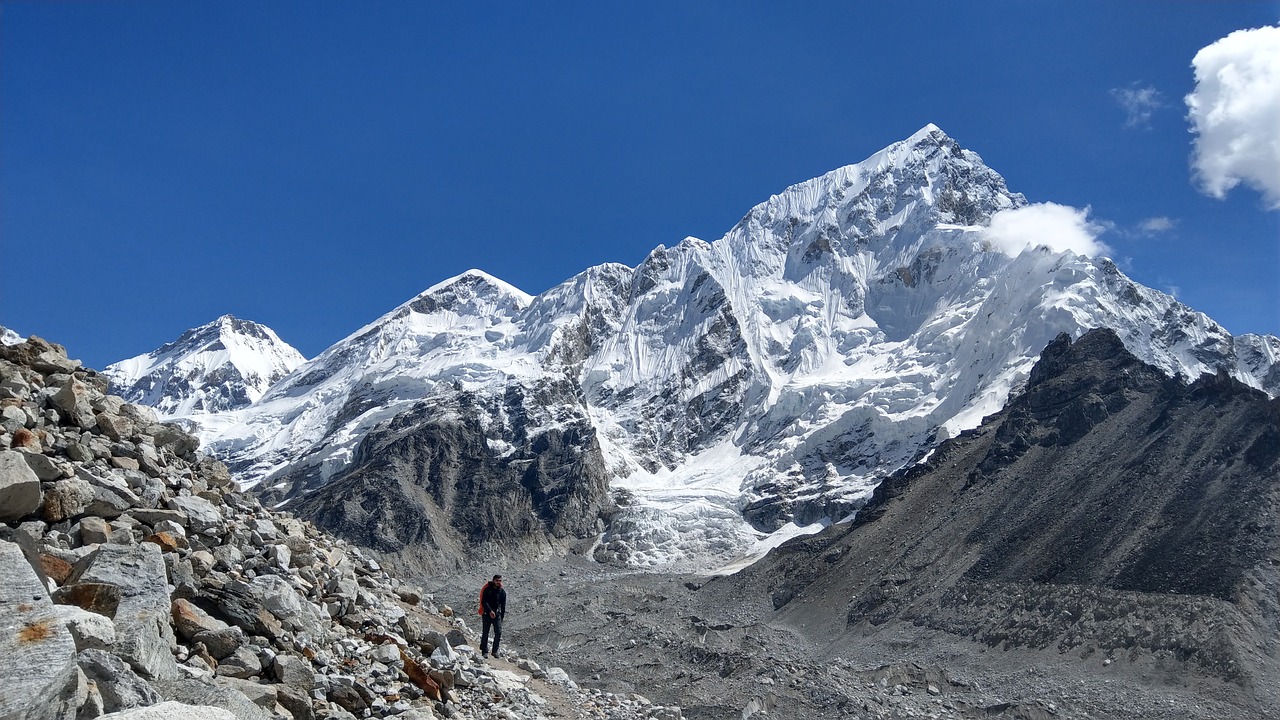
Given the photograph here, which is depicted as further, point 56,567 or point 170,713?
point 56,567

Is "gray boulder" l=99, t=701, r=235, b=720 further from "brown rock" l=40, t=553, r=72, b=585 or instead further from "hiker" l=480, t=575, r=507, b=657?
"hiker" l=480, t=575, r=507, b=657

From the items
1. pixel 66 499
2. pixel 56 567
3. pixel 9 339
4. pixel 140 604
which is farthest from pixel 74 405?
pixel 9 339

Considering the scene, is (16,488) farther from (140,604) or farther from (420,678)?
(420,678)

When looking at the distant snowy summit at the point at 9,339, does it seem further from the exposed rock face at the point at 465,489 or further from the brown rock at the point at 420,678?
the exposed rock face at the point at 465,489

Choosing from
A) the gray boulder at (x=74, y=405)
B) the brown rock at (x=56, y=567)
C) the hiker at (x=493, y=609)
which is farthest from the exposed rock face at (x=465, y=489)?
the brown rock at (x=56, y=567)

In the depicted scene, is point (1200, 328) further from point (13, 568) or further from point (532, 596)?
point (13, 568)

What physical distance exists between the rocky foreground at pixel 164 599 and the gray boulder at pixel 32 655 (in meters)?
0.01

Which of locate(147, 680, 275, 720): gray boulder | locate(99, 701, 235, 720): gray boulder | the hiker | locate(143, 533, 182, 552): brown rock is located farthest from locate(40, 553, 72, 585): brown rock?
the hiker

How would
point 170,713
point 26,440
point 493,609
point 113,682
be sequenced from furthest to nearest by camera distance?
point 493,609, point 26,440, point 113,682, point 170,713

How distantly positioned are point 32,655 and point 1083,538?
83442mm

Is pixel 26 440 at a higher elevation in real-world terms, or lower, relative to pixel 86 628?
higher

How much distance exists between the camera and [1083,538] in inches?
3108

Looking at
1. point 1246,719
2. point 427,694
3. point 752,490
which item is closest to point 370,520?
point 752,490

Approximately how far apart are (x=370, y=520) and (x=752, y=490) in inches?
2816
